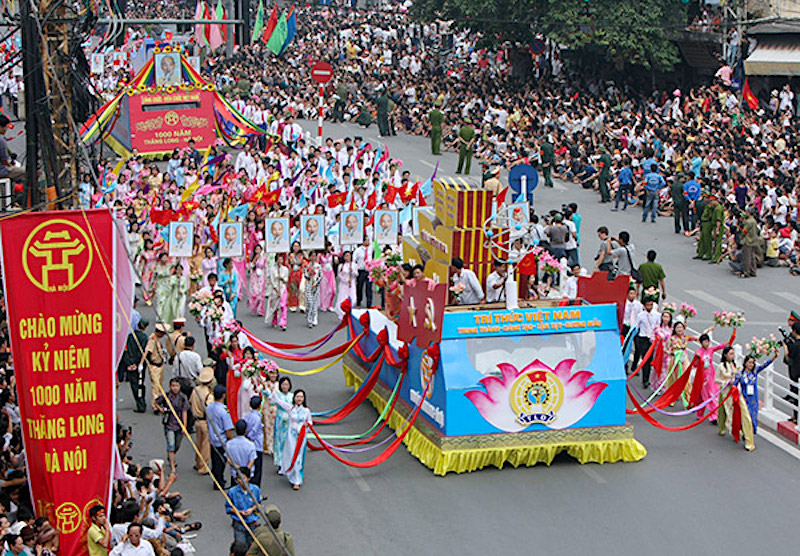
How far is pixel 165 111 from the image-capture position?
120 ft

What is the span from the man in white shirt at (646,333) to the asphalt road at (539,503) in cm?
162

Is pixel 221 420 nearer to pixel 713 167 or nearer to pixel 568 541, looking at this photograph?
pixel 568 541

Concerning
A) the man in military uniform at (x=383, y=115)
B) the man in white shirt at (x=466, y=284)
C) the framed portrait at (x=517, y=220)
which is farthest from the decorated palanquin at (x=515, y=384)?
the man in military uniform at (x=383, y=115)

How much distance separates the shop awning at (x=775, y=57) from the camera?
36.7 meters

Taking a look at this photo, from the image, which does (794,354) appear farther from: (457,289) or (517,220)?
(457,289)

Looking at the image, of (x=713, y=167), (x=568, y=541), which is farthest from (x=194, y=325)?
(x=713, y=167)

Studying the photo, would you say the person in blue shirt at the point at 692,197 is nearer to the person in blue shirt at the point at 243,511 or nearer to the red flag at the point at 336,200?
the red flag at the point at 336,200

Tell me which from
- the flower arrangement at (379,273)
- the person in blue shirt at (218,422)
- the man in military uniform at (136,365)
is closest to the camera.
Answer: the person in blue shirt at (218,422)

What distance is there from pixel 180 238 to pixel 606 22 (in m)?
19.9

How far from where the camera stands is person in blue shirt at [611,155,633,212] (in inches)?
1238

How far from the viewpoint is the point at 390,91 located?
145 ft

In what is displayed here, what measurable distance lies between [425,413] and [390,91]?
1134 inches

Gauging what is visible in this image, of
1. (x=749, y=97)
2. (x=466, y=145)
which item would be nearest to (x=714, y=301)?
(x=749, y=97)

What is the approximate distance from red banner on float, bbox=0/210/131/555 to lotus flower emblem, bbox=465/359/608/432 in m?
4.98
